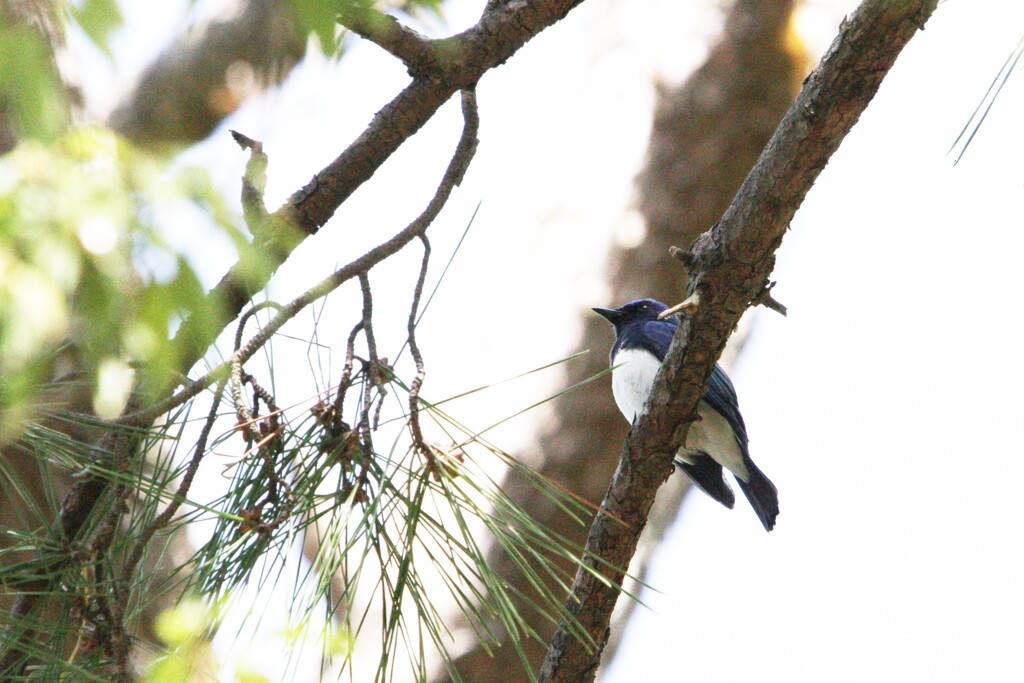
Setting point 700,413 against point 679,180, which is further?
point 679,180

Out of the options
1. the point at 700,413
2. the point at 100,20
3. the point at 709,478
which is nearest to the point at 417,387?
the point at 100,20

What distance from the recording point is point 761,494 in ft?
11.9

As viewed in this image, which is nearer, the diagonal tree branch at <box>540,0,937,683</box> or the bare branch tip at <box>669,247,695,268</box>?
the diagonal tree branch at <box>540,0,937,683</box>

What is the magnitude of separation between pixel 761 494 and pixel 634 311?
3.07ft

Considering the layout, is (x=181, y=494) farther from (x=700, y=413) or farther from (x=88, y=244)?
(x=700, y=413)

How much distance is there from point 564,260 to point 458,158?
2209mm

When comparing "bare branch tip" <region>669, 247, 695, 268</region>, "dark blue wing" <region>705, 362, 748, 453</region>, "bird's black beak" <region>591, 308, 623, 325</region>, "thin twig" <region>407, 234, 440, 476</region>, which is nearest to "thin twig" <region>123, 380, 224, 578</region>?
"thin twig" <region>407, 234, 440, 476</region>

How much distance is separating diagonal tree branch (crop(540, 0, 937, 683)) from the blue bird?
1229 millimetres

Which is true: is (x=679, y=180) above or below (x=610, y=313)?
above

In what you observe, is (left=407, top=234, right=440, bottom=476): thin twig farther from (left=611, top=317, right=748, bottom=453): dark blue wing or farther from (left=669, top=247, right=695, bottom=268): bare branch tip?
(left=611, top=317, right=748, bottom=453): dark blue wing

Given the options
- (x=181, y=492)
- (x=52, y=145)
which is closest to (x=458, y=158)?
(x=181, y=492)

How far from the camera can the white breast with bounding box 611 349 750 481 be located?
3461mm

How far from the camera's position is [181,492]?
1.45 meters

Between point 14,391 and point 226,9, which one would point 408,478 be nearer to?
point 14,391
